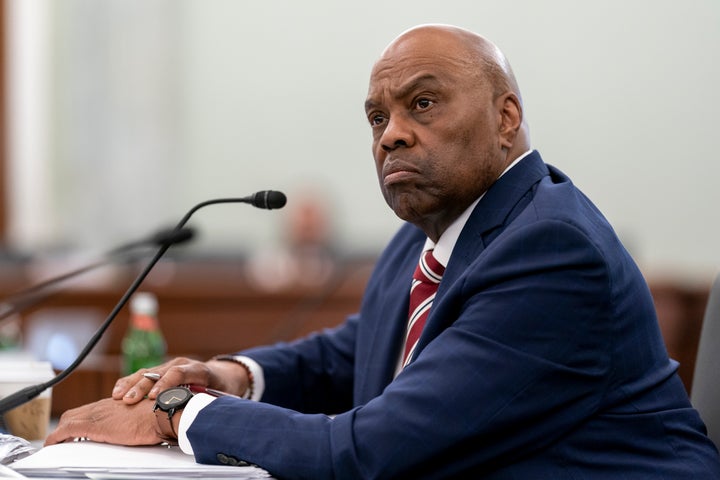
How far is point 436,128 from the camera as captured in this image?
1717 mm

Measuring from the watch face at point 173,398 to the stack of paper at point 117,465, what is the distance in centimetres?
8

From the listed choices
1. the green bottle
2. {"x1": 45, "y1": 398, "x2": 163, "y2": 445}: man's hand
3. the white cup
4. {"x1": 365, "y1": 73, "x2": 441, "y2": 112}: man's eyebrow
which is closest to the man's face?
{"x1": 365, "y1": 73, "x2": 441, "y2": 112}: man's eyebrow

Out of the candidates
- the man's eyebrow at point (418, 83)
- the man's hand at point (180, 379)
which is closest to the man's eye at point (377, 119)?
the man's eyebrow at point (418, 83)

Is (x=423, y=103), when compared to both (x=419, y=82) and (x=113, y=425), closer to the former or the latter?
(x=419, y=82)

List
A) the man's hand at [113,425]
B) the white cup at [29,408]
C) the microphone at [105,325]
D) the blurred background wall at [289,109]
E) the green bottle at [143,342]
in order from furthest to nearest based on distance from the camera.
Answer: the blurred background wall at [289,109], the green bottle at [143,342], the white cup at [29,408], the man's hand at [113,425], the microphone at [105,325]

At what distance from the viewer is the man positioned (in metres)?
1.46

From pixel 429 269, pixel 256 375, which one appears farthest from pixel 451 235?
pixel 256 375

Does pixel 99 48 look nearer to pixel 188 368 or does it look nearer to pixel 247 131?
pixel 247 131

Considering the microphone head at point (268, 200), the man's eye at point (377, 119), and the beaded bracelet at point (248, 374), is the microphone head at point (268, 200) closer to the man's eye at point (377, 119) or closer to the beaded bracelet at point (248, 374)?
the man's eye at point (377, 119)

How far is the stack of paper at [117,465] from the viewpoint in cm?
142

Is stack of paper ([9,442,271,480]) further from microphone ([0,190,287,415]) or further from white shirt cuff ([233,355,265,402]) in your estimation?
white shirt cuff ([233,355,265,402])

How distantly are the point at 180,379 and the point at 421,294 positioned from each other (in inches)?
18.4

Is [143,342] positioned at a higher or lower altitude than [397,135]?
lower

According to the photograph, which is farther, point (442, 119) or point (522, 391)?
point (442, 119)
